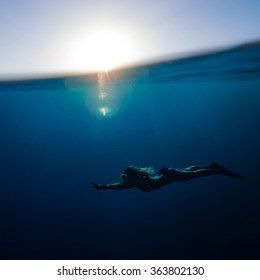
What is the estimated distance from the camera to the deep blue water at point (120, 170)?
2542 centimetres

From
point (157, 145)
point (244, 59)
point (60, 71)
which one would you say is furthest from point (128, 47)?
point (157, 145)

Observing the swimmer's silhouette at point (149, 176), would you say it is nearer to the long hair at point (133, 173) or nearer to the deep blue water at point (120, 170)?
the long hair at point (133, 173)

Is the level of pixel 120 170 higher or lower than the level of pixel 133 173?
higher

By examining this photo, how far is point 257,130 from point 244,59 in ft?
104

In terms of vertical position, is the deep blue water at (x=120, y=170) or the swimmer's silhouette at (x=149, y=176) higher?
the deep blue water at (x=120, y=170)

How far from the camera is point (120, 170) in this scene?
45.8 m

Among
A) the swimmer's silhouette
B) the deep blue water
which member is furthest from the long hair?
the deep blue water

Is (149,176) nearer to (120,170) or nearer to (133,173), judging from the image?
(133,173)

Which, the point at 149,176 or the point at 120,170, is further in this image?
the point at 120,170

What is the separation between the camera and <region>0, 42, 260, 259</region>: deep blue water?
1001 inches

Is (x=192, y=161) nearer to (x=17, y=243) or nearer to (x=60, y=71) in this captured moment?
(x=17, y=243)

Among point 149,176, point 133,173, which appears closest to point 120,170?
point 149,176

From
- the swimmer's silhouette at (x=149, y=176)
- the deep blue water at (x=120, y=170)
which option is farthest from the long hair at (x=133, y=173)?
the deep blue water at (x=120, y=170)

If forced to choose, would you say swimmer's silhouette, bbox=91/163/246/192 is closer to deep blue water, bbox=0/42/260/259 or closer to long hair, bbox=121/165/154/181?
long hair, bbox=121/165/154/181
